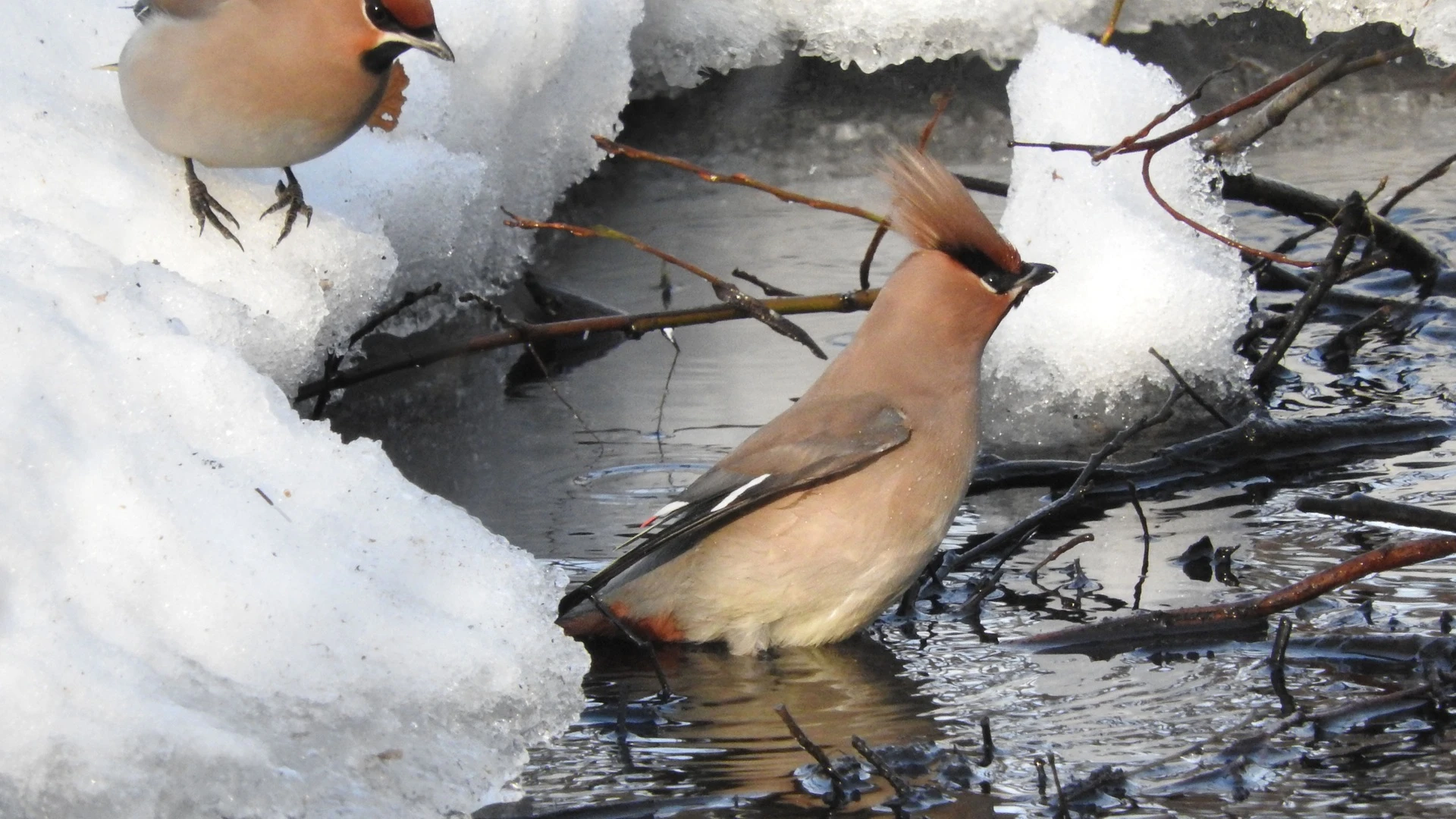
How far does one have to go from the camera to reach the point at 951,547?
12.0ft

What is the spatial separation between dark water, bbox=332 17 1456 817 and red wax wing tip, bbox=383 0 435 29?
0.92 m

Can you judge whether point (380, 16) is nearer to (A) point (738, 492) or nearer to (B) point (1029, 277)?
(A) point (738, 492)

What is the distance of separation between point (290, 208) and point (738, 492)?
1.22 meters

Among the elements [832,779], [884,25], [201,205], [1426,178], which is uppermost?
[1426,178]

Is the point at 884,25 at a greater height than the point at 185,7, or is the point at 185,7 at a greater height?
the point at 884,25

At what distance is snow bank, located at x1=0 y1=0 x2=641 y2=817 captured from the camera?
2355 mm

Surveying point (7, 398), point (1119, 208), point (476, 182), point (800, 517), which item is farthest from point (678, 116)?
point (7, 398)

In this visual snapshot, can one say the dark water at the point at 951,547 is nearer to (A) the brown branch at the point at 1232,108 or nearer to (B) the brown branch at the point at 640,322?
(B) the brown branch at the point at 640,322

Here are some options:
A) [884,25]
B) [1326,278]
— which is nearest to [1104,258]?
[1326,278]

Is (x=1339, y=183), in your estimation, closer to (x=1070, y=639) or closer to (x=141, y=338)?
(x=1070, y=639)

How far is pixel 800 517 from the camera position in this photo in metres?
3.24

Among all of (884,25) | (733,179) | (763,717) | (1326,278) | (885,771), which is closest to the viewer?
(885,771)

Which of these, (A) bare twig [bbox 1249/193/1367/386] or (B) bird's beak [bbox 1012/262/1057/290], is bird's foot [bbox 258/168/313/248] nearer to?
(B) bird's beak [bbox 1012/262/1057/290]

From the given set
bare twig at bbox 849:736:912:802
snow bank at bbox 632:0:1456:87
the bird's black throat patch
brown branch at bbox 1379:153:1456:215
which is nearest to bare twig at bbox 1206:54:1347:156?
brown branch at bbox 1379:153:1456:215
